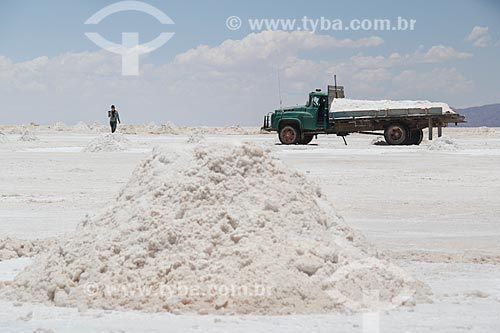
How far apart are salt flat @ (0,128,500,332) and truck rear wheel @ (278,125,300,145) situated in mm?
3197

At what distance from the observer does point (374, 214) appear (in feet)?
39.4

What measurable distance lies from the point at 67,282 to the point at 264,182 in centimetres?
191

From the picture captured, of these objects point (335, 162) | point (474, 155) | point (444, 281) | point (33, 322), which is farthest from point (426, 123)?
point (33, 322)

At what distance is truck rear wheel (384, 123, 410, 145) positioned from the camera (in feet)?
99.8

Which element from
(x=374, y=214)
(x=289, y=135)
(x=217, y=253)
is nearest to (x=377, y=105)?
(x=289, y=135)

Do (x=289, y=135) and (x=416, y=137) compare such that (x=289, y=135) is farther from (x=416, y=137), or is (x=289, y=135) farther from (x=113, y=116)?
(x=113, y=116)

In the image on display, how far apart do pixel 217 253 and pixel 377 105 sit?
2591 cm

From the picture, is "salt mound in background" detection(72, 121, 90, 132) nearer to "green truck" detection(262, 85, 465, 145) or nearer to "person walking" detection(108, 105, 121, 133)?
"person walking" detection(108, 105, 121, 133)

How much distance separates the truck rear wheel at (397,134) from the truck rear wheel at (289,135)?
3419 millimetres

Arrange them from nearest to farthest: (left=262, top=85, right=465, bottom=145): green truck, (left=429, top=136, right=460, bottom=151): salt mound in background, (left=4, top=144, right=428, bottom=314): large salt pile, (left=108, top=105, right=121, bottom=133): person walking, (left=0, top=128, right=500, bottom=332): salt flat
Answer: (left=0, top=128, right=500, bottom=332): salt flat
(left=4, top=144, right=428, bottom=314): large salt pile
(left=429, top=136, right=460, bottom=151): salt mound in background
(left=262, top=85, right=465, bottom=145): green truck
(left=108, top=105, right=121, bottom=133): person walking

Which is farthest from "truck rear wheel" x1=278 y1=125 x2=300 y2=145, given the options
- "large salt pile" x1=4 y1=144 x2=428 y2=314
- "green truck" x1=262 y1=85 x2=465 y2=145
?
"large salt pile" x1=4 y1=144 x2=428 y2=314

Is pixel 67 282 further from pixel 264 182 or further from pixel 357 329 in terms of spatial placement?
pixel 357 329

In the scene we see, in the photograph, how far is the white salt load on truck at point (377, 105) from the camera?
30766 millimetres

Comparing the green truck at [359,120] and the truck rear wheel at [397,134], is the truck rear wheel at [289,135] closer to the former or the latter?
the green truck at [359,120]
